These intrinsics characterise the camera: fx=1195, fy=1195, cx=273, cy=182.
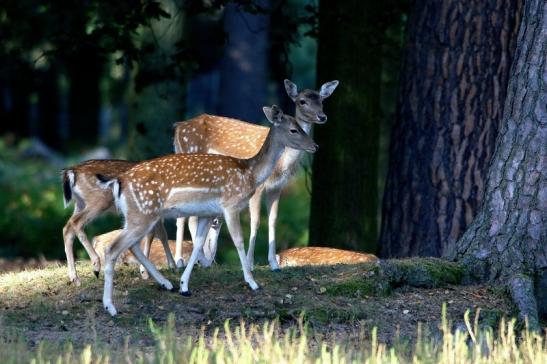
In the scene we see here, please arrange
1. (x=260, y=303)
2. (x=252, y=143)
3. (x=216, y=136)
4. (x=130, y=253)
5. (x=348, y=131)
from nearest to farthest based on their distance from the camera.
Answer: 1. (x=260, y=303)
2. (x=130, y=253)
3. (x=252, y=143)
4. (x=216, y=136)
5. (x=348, y=131)

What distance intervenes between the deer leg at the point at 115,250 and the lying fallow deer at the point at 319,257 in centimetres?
215

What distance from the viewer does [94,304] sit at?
9039 mm

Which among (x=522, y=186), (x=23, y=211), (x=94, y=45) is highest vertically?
(x=94, y=45)

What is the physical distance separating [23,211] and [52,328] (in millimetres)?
13519

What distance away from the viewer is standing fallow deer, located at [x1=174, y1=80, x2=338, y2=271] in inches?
437

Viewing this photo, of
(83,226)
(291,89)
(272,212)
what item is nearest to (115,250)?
(83,226)

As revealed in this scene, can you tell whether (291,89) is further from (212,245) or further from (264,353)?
(264,353)

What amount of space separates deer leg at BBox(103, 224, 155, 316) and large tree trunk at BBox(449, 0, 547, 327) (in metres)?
2.62

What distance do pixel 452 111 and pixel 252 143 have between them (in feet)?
6.70

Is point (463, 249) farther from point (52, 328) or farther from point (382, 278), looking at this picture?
point (52, 328)

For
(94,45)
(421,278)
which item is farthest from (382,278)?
(94,45)

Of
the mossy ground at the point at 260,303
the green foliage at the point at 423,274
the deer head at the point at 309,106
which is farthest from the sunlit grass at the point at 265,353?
the deer head at the point at 309,106

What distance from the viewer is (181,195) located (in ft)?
30.9

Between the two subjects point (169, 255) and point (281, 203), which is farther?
point (281, 203)
